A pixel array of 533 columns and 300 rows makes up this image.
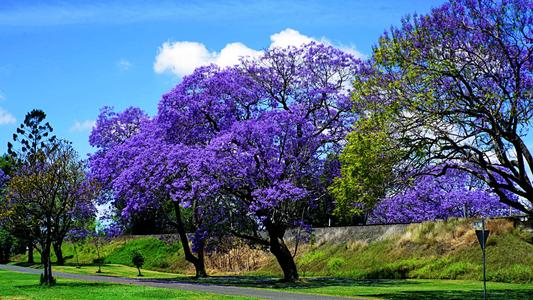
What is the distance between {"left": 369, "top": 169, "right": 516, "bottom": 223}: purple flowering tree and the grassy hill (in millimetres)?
7299

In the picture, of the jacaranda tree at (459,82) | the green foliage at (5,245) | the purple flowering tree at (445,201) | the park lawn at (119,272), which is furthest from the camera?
the green foliage at (5,245)

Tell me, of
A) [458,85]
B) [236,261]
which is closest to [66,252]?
[236,261]

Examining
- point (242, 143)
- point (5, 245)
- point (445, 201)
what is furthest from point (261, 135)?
point (5, 245)

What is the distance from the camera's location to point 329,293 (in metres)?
24.7

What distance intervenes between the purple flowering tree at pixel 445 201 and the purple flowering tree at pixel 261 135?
16215mm

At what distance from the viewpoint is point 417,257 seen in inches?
1469

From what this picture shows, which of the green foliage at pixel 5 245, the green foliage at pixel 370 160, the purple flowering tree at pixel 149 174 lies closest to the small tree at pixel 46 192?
the purple flowering tree at pixel 149 174

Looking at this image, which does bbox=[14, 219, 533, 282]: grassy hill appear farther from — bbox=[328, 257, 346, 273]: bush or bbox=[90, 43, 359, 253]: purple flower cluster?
bbox=[90, 43, 359, 253]: purple flower cluster

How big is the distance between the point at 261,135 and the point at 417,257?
1268cm

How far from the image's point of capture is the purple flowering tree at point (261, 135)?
1225 inches

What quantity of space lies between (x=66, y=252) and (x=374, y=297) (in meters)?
56.9

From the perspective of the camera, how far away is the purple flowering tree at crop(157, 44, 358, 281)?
1225 inches

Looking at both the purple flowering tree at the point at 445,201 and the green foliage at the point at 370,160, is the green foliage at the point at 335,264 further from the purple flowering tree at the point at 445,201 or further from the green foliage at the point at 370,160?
the green foliage at the point at 370,160

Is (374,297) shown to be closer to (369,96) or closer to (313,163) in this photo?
(369,96)
